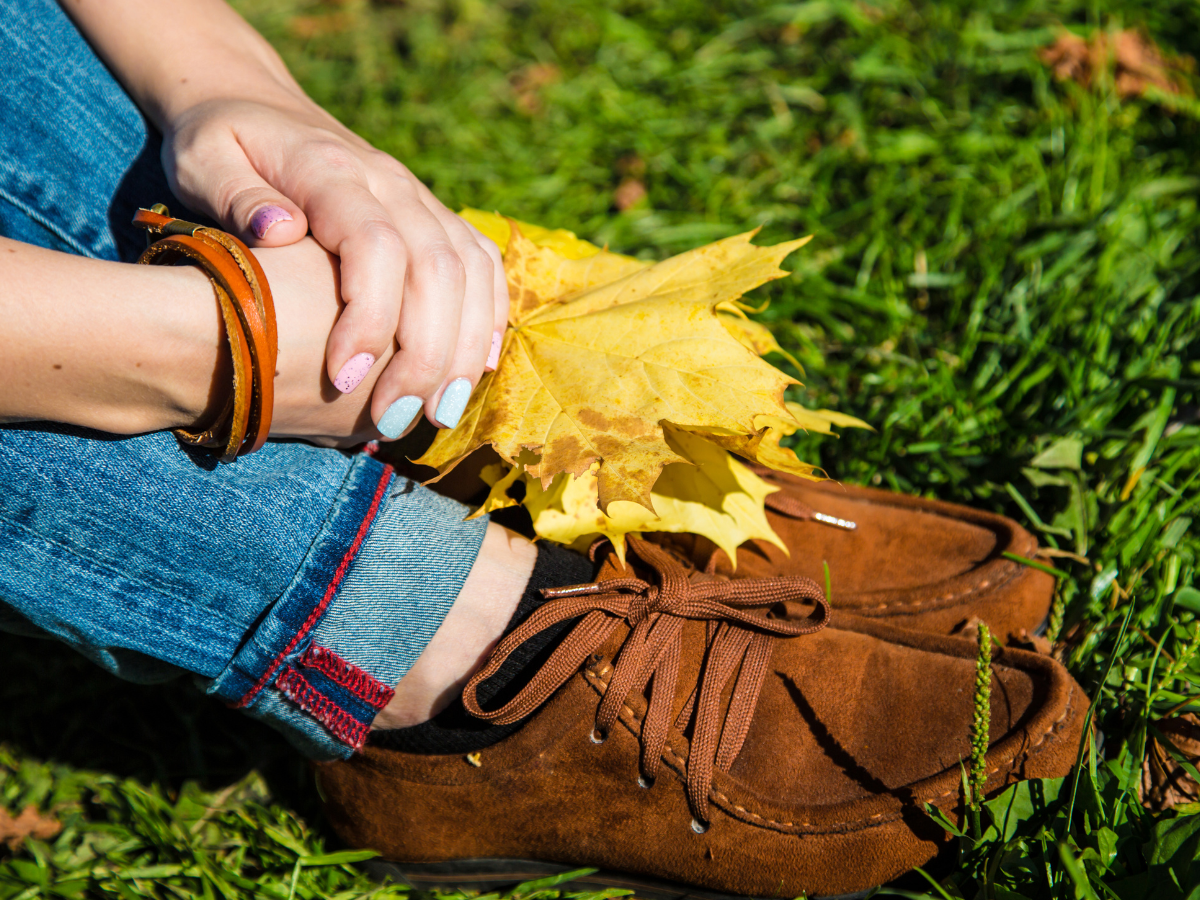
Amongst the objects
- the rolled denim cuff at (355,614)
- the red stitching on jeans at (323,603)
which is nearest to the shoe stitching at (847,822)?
the rolled denim cuff at (355,614)

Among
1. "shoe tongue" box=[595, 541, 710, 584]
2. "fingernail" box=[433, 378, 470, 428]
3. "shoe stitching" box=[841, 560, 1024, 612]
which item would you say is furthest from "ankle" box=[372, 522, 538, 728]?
"shoe stitching" box=[841, 560, 1024, 612]

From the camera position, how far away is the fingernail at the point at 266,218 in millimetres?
→ 1005

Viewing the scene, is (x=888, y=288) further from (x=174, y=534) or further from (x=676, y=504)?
(x=174, y=534)

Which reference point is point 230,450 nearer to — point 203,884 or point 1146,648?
point 203,884

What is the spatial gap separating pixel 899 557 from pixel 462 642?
812mm

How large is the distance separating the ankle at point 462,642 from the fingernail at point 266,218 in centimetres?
54

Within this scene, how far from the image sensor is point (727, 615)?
50.3 inches

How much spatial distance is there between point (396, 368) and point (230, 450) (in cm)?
22

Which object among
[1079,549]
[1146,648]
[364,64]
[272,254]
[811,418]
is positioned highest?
[364,64]

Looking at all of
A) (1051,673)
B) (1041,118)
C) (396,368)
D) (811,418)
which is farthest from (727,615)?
(1041,118)

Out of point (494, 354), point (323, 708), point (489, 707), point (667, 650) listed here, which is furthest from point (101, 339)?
point (667, 650)

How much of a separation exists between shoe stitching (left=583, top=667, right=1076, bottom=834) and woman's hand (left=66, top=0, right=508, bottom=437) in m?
0.52

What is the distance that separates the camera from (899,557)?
A: 1.51m

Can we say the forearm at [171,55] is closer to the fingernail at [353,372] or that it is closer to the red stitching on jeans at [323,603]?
the fingernail at [353,372]
